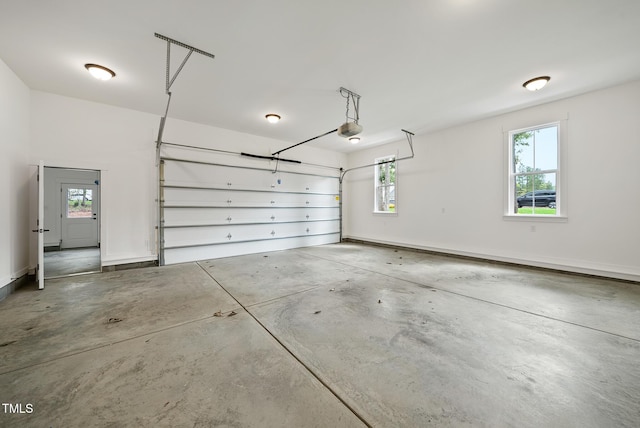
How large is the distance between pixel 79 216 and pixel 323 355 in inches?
377

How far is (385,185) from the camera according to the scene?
25.8ft

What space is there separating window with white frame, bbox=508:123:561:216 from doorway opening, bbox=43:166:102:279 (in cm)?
1050

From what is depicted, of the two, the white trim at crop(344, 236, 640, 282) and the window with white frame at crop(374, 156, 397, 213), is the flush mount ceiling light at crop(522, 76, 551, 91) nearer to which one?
the white trim at crop(344, 236, 640, 282)

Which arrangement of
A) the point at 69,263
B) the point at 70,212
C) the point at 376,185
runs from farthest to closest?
1. the point at 376,185
2. the point at 70,212
3. the point at 69,263

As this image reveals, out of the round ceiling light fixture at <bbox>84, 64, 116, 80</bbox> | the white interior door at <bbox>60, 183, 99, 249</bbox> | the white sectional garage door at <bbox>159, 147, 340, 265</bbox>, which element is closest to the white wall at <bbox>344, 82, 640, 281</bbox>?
the white sectional garage door at <bbox>159, 147, 340, 265</bbox>

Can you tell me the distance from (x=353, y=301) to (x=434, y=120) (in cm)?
465

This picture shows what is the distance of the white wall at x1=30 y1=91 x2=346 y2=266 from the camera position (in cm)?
431

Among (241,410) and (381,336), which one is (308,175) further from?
(241,410)

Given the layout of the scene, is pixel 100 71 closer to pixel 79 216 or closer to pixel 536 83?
pixel 79 216

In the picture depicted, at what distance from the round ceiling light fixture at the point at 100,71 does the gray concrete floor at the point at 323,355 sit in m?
3.18

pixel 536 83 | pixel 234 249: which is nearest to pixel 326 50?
pixel 536 83

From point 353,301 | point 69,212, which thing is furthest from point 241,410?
point 69,212

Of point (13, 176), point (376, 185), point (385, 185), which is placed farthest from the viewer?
point (376, 185)

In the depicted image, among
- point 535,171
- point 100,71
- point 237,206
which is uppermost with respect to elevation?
point 100,71
